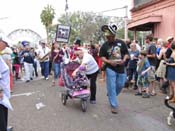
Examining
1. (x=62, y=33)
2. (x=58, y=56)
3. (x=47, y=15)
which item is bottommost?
(x=58, y=56)

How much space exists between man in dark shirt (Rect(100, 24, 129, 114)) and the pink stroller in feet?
2.34

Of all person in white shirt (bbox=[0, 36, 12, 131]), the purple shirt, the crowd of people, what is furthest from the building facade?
A: person in white shirt (bbox=[0, 36, 12, 131])

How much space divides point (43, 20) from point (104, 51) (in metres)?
33.6

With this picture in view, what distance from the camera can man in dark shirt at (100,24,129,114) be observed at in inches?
318

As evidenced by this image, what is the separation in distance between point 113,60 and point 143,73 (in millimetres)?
2522

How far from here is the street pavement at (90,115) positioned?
6941 mm

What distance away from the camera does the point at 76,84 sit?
876 centimetres

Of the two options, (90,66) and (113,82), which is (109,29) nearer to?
(113,82)

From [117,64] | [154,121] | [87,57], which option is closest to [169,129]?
[154,121]

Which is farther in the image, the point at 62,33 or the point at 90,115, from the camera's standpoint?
the point at 62,33

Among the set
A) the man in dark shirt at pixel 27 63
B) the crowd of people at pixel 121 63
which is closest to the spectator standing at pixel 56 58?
the crowd of people at pixel 121 63

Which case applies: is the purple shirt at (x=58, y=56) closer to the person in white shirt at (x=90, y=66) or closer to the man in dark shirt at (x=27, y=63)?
the man in dark shirt at (x=27, y=63)

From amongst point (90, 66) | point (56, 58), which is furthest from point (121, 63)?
point (56, 58)

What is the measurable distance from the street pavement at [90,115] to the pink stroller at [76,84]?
32 centimetres
